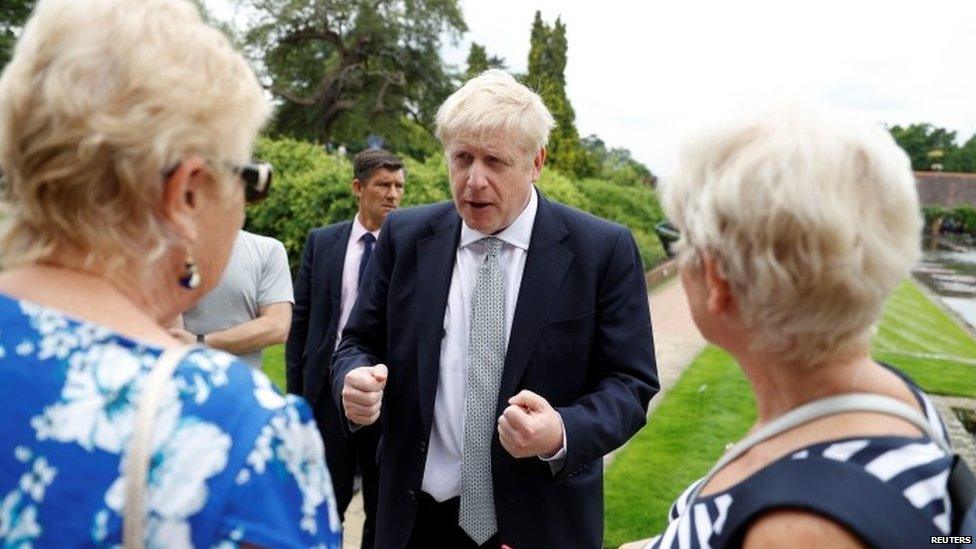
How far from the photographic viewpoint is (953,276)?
2438cm

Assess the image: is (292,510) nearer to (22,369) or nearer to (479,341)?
(22,369)

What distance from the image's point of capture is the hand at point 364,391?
2234 millimetres

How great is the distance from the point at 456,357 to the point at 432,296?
0.22 metres

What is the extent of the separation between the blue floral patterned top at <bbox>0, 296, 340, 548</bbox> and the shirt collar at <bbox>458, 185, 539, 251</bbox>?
5.27 ft

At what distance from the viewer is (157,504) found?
939 millimetres

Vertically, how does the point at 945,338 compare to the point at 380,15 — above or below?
below

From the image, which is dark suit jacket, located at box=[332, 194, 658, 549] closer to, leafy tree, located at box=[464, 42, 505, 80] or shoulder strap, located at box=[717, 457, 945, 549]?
shoulder strap, located at box=[717, 457, 945, 549]

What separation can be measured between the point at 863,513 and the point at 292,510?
2.58 feet

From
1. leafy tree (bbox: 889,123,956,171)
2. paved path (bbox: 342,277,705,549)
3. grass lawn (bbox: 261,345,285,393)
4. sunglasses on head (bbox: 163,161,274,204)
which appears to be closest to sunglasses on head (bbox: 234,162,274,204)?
sunglasses on head (bbox: 163,161,274,204)

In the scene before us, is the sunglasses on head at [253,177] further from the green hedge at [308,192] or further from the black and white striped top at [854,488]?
the green hedge at [308,192]

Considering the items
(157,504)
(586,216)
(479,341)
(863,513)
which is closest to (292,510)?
(157,504)

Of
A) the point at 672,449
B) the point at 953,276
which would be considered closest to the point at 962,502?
the point at 672,449

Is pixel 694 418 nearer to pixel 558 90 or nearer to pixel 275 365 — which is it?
pixel 275 365

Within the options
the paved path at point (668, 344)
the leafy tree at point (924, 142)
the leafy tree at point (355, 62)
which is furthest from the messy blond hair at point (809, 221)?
the leafy tree at point (924, 142)
